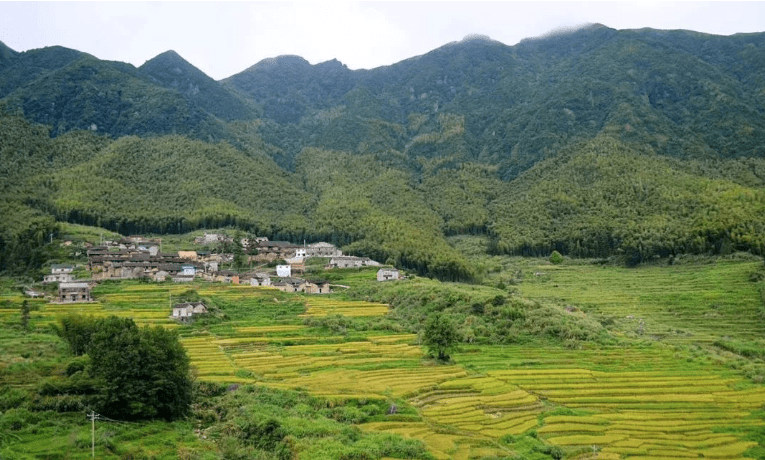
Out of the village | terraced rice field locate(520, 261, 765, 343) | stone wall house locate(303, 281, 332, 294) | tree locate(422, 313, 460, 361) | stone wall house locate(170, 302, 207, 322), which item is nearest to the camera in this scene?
tree locate(422, 313, 460, 361)

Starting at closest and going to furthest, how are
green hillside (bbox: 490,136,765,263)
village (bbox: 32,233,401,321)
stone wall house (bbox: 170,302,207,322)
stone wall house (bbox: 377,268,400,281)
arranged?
stone wall house (bbox: 170,302,207,322), village (bbox: 32,233,401,321), stone wall house (bbox: 377,268,400,281), green hillside (bbox: 490,136,765,263)

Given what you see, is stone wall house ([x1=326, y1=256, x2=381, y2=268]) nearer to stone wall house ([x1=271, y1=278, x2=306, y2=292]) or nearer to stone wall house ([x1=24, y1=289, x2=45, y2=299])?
stone wall house ([x1=271, y1=278, x2=306, y2=292])

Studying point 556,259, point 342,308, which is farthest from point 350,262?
point 556,259

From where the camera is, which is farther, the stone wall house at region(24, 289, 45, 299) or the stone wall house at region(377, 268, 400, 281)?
the stone wall house at region(377, 268, 400, 281)

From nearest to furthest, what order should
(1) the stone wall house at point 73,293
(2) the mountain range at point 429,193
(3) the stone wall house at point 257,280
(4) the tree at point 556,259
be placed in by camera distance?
(1) the stone wall house at point 73,293
(3) the stone wall house at point 257,280
(2) the mountain range at point 429,193
(4) the tree at point 556,259

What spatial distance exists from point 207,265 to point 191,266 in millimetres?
7459

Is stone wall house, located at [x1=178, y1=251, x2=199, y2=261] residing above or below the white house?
above

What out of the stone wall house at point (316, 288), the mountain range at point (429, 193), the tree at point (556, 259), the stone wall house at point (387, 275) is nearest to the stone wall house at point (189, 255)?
the mountain range at point (429, 193)

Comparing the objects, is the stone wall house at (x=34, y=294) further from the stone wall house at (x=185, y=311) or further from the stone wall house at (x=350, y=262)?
the stone wall house at (x=350, y=262)

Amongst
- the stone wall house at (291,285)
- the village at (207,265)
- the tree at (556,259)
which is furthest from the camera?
the tree at (556,259)

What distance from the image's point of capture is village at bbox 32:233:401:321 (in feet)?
300

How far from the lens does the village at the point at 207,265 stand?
9144 cm

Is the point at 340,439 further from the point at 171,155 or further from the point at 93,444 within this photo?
the point at 171,155

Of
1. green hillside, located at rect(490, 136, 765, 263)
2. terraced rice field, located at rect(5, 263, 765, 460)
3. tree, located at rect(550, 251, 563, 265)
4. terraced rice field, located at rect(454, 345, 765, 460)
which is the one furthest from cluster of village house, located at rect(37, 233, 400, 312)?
terraced rice field, located at rect(454, 345, 765, 460)
